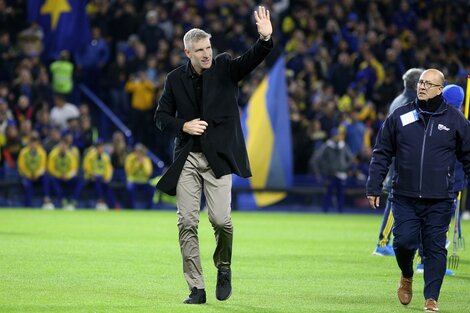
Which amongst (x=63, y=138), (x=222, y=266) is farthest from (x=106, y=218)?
(x=222, y=266)

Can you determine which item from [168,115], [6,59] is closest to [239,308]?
[168,115]

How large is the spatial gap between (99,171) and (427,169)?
20.1 meters

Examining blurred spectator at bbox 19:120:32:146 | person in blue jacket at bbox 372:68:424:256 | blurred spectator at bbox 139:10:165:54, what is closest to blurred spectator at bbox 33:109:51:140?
blurred spectator at bbox 19:120:32:146

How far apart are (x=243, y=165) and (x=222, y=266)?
946 millimetres

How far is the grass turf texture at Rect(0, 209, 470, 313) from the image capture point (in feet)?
36.3

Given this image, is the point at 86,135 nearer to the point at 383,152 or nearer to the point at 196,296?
the point at 196,296

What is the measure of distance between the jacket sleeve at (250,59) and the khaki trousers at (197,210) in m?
0.82

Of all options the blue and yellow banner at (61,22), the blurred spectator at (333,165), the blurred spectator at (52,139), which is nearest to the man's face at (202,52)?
the blurred spectator at (333,165)

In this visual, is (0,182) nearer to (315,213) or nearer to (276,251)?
(315,213)

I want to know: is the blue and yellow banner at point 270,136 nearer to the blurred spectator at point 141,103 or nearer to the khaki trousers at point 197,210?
the blurred spectator at point 141,103

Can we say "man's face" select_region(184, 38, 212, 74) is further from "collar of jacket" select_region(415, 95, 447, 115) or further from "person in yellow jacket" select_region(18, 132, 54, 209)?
"person in yellow jacket" select_region(18, 132, 54, 209)

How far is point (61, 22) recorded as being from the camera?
31438 millimetres

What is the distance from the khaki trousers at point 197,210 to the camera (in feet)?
35.9

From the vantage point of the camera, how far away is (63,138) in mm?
30406
